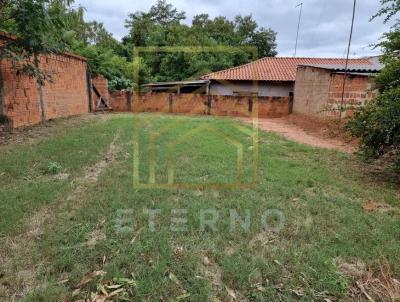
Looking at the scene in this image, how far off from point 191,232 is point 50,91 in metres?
8.36

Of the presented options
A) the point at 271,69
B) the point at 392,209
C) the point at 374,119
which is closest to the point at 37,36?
the point at 374,119

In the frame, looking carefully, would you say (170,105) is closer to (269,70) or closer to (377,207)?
(269,70)

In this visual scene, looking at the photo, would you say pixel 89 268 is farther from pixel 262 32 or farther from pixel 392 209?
pixel 262 32

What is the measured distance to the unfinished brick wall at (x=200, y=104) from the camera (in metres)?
14.5

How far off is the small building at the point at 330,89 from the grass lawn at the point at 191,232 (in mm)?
4711

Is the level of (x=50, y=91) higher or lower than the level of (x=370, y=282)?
higher

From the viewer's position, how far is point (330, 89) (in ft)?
34.2

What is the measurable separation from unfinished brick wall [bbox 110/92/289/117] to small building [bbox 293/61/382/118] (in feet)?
3.73

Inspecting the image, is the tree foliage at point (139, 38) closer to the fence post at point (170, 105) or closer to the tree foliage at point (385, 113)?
the fence post at point (170, 105)

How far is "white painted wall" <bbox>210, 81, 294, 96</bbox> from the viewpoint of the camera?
17750mm

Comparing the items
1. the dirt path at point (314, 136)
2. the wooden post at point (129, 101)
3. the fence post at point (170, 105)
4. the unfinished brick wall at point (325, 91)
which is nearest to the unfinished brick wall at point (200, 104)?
the fence post at point (170, 105)

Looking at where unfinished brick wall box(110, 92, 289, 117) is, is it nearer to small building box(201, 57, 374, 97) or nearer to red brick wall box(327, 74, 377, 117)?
small building box(201, 57, 374, 97)

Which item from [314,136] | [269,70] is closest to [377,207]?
[314,136]

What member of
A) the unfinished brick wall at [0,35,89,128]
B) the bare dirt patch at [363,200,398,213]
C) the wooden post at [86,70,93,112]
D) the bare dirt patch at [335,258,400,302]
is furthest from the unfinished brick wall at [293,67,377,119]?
the wooden post at [86,70,93,112]
